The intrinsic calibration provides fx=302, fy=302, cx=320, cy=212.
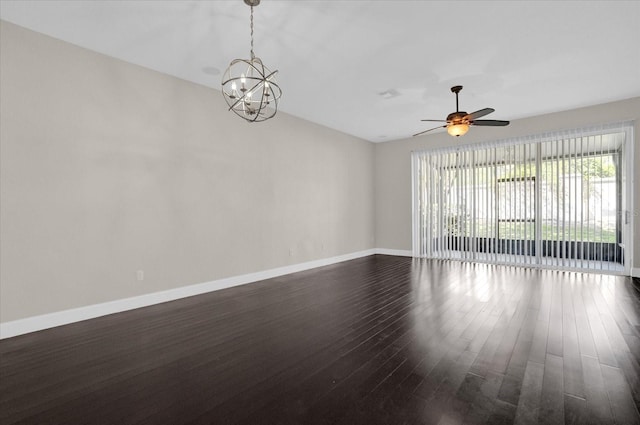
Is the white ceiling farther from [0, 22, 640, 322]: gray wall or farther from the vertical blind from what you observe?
the vertical blind

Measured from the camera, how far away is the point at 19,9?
2781 mm

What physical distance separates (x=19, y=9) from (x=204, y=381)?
3.69 metres

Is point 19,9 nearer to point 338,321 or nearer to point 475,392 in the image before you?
point 338,321

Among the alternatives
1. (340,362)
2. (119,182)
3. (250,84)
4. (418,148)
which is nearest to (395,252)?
(418,148)

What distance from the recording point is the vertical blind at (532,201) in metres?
5.52

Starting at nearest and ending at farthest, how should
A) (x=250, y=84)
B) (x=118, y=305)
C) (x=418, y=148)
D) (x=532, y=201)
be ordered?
(x=118, y=305) < (x=250, y=84) < (x=532, y=201) < (x=418, y=148)

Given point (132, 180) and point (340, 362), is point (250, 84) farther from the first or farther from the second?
point (340, 362)

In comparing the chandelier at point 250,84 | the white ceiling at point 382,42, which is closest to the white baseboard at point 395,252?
the white ceiling at point 382,42

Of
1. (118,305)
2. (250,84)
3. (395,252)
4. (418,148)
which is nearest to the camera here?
(118,305)

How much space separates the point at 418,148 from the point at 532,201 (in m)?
2.73

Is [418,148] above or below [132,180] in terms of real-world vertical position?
above

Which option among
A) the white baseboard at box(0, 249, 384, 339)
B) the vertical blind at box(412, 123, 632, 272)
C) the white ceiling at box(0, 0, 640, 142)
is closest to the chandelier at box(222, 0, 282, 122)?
the white ceiling at box(0, 0, 640, 142)

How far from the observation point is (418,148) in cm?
759

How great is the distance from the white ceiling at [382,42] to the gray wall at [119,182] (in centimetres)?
34
